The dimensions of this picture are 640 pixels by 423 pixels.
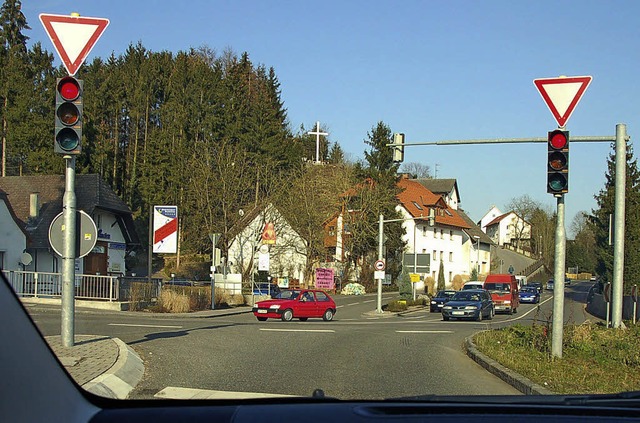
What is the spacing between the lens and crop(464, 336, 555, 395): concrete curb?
987 cm

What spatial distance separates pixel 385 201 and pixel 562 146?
5108 centimetres

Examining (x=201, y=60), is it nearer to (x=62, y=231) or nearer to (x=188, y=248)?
(x=188, y=248)

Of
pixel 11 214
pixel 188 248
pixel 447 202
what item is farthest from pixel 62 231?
pixel 447 202

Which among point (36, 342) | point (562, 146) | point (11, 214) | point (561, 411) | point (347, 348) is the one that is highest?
point (562, 146)

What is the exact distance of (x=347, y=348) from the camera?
15.1 metres

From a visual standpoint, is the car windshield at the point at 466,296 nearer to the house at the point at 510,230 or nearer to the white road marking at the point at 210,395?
the white road marking at the point at 210,395

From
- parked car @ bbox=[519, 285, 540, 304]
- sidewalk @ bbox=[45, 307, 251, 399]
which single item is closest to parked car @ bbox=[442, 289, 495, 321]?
sidewalk @ bbox=[45, 307, 251, 399]

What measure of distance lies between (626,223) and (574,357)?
31472mm

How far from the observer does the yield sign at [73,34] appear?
902 cm

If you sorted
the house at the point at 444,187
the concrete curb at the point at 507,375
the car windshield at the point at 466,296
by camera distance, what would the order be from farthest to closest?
the house at the point at 444,187 → the car windshield at the point at 466,296 → the concrete curb at the point at 507,375

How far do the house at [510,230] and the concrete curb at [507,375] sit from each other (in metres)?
99.0

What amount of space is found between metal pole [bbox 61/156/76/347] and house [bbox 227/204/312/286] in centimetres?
3746

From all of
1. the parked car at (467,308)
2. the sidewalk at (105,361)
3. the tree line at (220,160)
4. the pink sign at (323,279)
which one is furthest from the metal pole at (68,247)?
the pink sign at (323,279)

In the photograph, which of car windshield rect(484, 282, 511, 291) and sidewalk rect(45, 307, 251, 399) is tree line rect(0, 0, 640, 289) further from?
sidewalk rect(45, 307, 251, 399)
